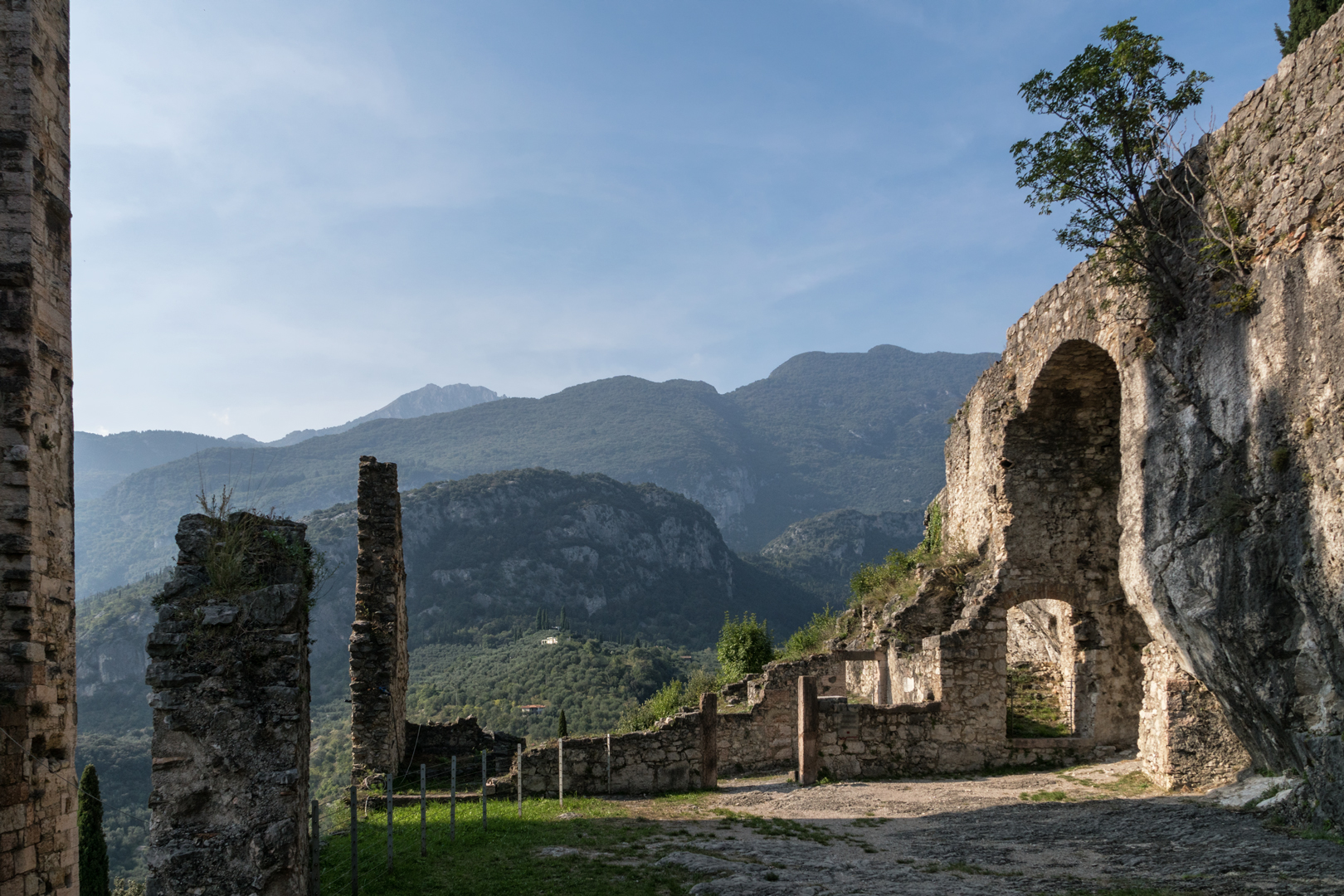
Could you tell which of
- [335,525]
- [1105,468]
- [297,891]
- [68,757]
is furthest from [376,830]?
[335,525]

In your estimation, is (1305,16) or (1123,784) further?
(1305,16)

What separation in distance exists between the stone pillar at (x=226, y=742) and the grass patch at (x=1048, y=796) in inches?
438

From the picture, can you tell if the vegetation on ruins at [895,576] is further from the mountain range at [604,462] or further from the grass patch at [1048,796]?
the mountain range at [604,462]

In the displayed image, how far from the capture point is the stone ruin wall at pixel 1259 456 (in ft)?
30.5

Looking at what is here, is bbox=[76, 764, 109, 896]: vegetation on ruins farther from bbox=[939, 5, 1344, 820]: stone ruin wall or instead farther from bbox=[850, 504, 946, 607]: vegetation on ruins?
bbox=[939, 5, 1344, 820]: stone ruin wall

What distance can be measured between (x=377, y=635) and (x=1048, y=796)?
11.7 m

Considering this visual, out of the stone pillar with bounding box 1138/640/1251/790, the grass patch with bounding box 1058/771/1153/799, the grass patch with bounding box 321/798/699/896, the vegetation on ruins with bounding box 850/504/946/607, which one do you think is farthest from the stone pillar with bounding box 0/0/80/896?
the vegetation on ruins with bounding box 850/504/946/607

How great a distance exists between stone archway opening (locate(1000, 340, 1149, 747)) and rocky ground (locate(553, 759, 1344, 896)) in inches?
88.7

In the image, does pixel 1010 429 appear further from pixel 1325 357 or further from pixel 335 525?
pixel 335 525

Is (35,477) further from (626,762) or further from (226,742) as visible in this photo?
(626,762)

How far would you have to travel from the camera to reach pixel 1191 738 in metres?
12.7

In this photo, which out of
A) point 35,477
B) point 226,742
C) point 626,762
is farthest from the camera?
point 626,762

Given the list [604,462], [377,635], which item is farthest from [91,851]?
[604,462]

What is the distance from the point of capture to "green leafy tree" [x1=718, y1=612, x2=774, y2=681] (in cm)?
2453
